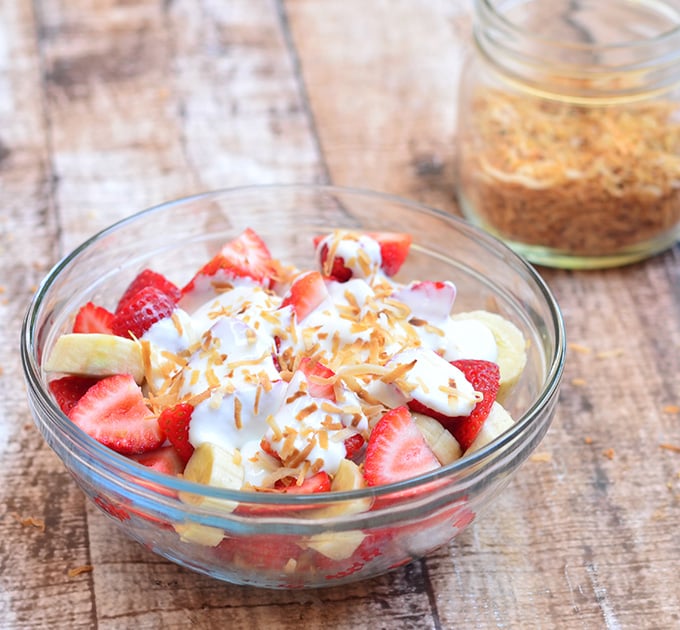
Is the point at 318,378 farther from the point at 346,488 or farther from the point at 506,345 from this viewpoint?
the point at 506,345

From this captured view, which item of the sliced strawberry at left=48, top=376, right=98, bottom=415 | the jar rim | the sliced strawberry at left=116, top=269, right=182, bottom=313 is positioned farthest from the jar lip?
the sliced strawberry at left=48, top=376, right=98, bottom=415

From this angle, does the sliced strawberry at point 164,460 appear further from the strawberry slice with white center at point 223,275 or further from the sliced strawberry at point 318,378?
the strawberry slice with white center at point 223,275

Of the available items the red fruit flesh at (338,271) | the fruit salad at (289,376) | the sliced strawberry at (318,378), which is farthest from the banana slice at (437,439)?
the red fruit flesh at (338,271)

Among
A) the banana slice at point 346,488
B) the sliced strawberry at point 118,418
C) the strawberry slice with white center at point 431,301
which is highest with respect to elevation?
the banana slice at point 346,488

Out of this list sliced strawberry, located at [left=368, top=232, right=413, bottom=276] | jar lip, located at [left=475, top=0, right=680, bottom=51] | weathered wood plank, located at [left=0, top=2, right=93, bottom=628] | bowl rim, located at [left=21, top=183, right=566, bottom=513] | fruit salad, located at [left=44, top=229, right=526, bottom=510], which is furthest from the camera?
jar lip, located at [left=475, top=0, right=680, bottom=51]

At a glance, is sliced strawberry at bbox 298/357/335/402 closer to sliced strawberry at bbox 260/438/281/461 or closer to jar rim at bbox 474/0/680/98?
sliced strawberry at bbox 260/438/281/461

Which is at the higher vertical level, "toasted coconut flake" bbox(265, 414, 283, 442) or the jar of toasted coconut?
"toasted coconut flake" bbox(265, 414, 283, 442)

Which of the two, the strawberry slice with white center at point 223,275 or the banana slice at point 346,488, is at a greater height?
the banana slice at point 346,488
